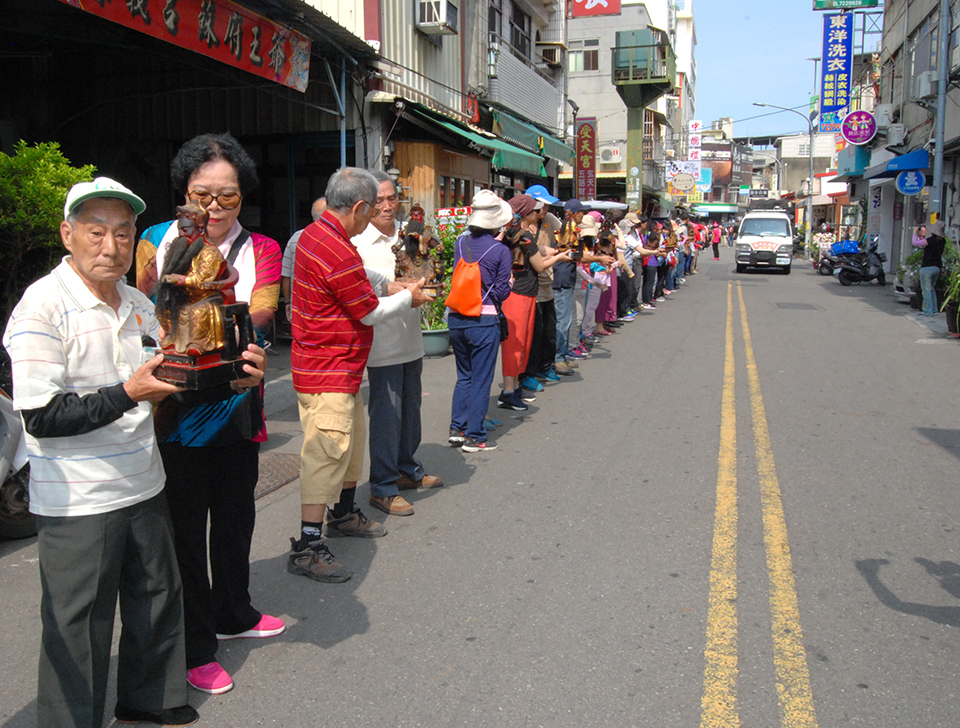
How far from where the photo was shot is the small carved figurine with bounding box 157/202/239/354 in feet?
8.16

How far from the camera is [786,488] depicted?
5520 mm

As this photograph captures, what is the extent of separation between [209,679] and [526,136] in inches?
691

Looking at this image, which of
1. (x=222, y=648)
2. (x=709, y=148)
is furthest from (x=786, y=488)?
(x=709, y=148)

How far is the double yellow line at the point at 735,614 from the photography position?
3029 millimetres

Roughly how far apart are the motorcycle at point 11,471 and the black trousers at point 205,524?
1.74 metres

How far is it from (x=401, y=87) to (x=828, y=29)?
22.7m

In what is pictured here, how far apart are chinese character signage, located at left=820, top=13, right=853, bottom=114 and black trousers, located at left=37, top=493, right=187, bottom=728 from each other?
31.9 m

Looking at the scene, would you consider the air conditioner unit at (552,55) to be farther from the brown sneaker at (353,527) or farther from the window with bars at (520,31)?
the brown sneaker at (353,527)

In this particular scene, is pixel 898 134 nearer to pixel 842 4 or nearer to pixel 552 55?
pixel 842 4

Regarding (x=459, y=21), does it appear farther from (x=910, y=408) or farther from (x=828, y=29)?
(x=828, y=29)

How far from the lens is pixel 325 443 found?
4.04 meters

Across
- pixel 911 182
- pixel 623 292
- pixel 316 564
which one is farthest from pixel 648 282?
pixel 316 564

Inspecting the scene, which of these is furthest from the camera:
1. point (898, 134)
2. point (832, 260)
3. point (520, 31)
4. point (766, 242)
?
point (766, 242)

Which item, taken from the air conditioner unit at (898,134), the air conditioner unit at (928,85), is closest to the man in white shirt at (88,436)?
the air conditioner unit at (928,85)
